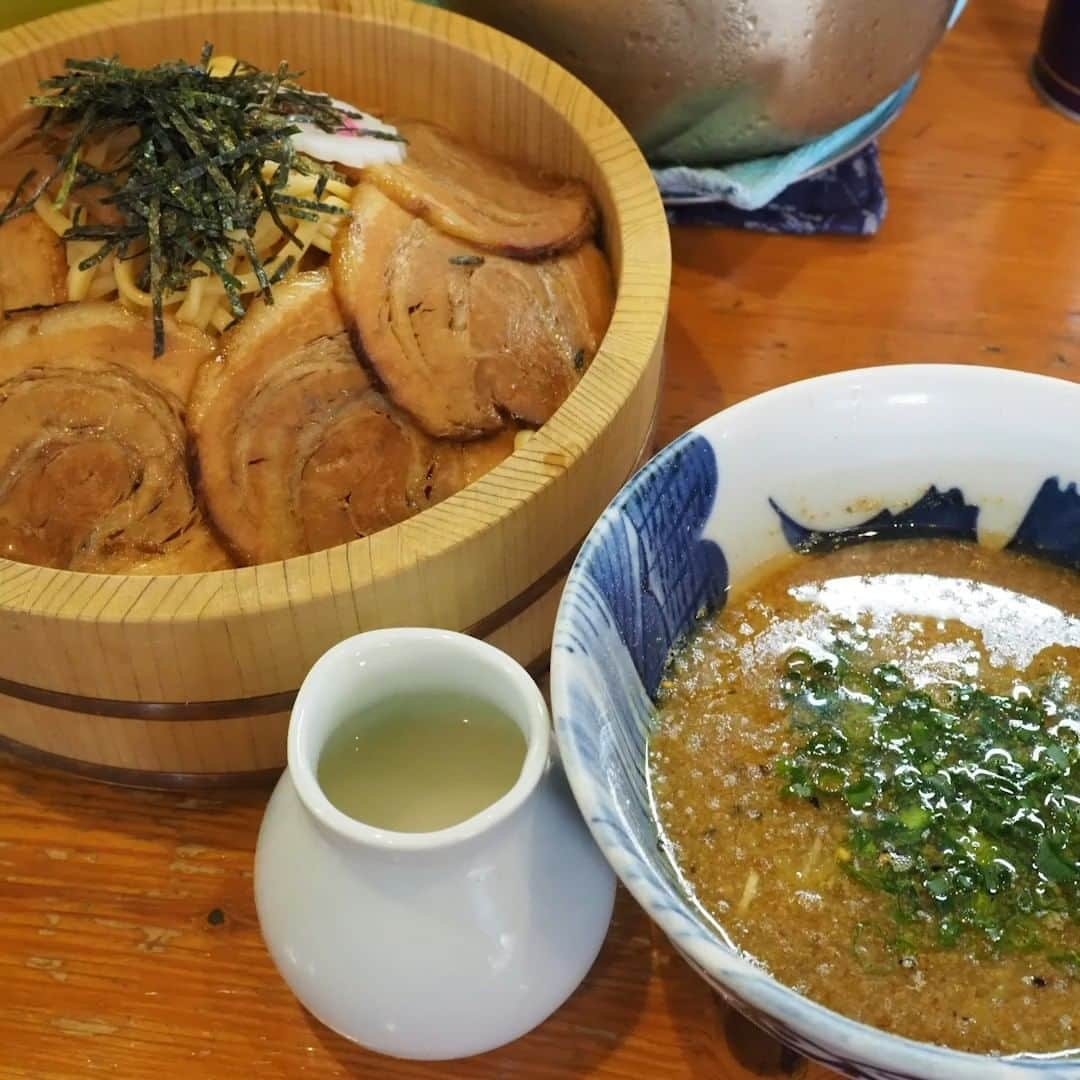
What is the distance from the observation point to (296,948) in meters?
0.97

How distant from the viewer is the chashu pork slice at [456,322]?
1.28 meters

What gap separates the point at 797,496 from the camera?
1188 mm

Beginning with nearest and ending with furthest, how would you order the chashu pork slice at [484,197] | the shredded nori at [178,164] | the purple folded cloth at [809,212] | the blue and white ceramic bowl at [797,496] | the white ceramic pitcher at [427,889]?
the white ceramic pitcher at [427,889] < the blue and white ceramic bowl at [797,496] < the shredded nori at [178,164] < the chashu pork slice at [484,197] < the purple folded cloth at [809,212]

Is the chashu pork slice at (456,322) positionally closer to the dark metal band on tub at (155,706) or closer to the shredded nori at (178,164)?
the shredded nori at (178,164)

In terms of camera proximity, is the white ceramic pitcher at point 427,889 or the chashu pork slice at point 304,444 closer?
the white ceramic pitcher at point 427,889

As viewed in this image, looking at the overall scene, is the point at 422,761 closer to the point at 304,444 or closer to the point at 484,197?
the point at 304,444

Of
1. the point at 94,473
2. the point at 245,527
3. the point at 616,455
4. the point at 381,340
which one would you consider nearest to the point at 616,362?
the point at 616,455

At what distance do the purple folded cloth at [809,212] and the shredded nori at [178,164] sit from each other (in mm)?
712

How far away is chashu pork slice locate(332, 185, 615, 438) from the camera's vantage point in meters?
1.28

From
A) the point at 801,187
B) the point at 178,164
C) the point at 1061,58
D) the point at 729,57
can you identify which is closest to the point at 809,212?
the point at 801,187

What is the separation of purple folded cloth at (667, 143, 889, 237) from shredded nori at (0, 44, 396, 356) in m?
0.71

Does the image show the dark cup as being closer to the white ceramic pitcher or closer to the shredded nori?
the shredded nori

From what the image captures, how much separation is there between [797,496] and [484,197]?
569 millimetres

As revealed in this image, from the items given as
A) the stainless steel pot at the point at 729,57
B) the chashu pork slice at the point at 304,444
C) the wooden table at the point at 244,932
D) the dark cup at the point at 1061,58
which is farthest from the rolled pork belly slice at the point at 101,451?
the dark cup at the point at 1061,58
